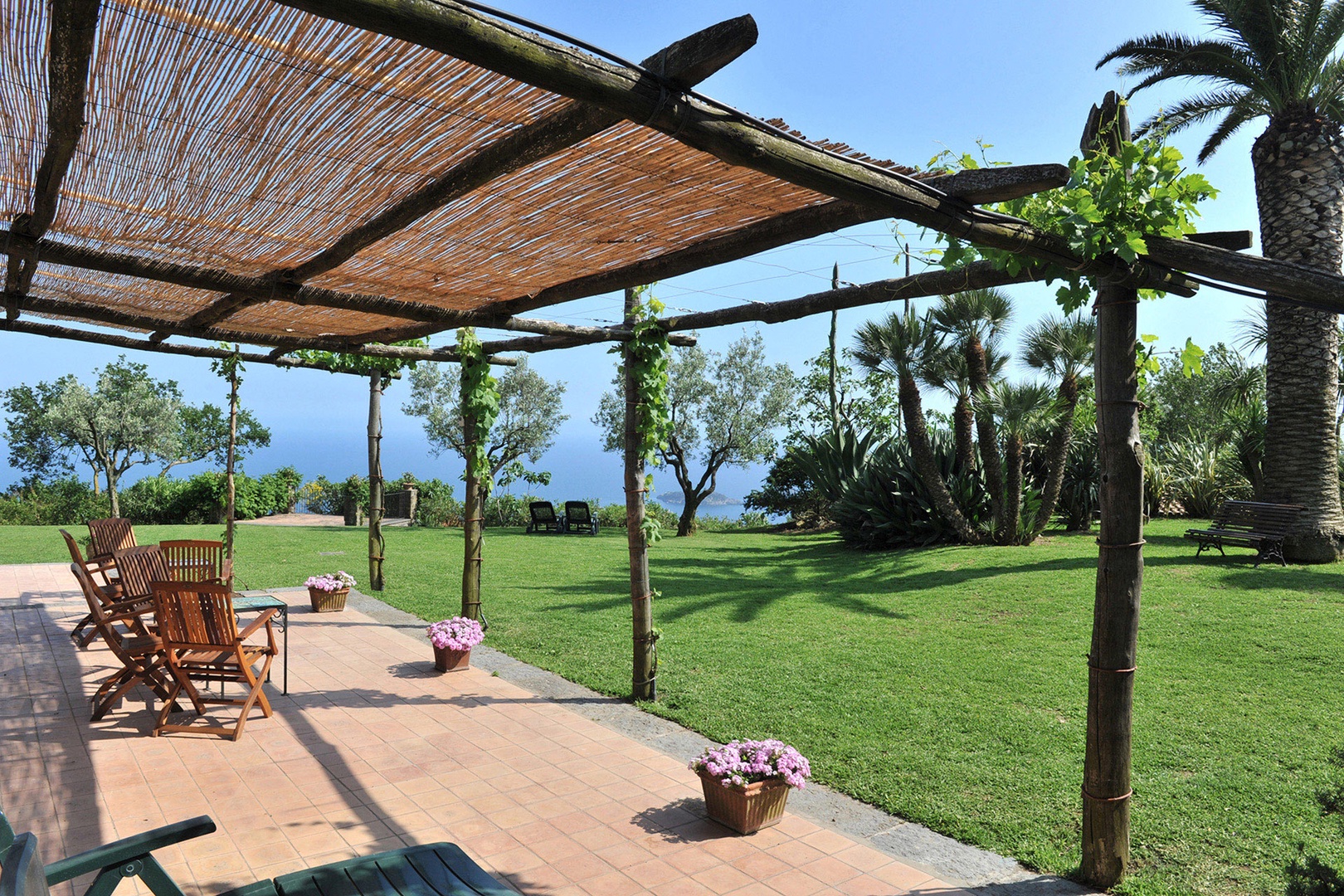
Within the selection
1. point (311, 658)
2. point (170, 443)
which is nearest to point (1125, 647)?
point (311, 658)

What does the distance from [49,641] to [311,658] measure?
2.32m

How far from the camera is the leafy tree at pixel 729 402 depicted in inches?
969

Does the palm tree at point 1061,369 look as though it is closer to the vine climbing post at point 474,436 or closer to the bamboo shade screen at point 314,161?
the vine climbing post at point 474,436

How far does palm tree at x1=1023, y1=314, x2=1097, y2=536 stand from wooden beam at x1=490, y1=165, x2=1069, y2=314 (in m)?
9.46

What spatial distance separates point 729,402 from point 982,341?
11.4 m

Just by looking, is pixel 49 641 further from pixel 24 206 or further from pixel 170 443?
pixel 170 443

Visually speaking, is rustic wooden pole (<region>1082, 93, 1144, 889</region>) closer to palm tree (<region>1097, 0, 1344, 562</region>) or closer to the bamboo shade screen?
the bamboo shade screen

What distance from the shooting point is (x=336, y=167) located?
3164 millimetres

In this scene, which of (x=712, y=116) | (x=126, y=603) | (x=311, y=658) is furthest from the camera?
(x=311, y=658)

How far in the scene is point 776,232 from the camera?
343cm

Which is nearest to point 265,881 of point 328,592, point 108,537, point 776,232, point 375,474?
point 776,232

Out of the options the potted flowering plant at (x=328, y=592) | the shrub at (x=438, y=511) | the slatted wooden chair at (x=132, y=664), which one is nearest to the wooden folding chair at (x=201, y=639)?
the slatted wooden chair at (x=132, y=664)

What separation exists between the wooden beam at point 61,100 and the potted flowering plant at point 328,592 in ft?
18.2

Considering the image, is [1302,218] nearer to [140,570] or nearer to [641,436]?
[641,436]
